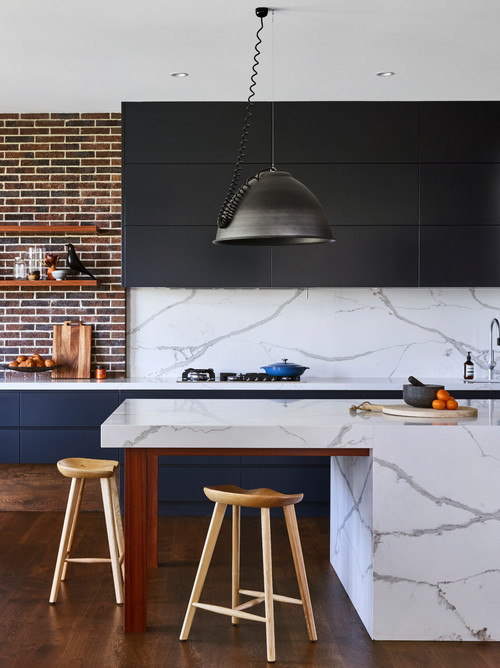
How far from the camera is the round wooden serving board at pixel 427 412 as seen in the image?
3262 millimetres

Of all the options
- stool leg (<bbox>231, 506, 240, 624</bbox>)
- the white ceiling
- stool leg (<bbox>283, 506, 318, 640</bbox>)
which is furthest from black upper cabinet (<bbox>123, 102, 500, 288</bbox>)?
stool leg (<bbox>283, 506, 318, 640</bbox>)

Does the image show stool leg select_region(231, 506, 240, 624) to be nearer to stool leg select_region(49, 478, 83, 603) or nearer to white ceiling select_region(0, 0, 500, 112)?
stool leg select_region(49, 478, 83, 603)

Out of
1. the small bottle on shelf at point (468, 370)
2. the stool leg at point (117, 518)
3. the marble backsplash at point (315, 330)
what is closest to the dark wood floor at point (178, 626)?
the stool leg at point (117, 518)

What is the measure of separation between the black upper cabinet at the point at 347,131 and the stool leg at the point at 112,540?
2693 millimetres

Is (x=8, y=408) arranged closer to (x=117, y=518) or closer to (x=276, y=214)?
(x=117, y=518)

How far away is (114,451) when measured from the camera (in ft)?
16.5

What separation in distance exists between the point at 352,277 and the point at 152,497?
2.14 m

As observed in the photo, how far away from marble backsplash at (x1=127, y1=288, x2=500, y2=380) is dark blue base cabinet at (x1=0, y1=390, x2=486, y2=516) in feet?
2.06

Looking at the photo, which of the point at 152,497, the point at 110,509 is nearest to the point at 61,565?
the point at 110,509

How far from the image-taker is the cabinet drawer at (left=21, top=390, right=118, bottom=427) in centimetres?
502

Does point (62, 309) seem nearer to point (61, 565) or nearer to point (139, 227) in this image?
point (139, 227)

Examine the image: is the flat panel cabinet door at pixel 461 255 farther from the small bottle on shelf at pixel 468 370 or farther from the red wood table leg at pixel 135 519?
the red wood table leg at pixel 135 519

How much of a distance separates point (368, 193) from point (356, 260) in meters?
0.46

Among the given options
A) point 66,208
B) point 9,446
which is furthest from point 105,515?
point 66,208
